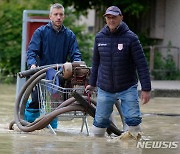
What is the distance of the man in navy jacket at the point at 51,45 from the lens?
33.6ft

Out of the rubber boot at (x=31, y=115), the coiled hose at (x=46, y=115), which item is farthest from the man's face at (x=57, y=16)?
the rubber boot at (x=31, y=115)

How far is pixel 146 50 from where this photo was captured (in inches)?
968

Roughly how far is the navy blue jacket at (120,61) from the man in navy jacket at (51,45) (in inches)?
49.6

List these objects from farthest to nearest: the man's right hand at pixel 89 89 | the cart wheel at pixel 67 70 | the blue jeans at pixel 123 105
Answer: the cart wheel at pixel 67 70 < the man's right hand at pixel 89 89 < the blue jeans at pixel 123 105

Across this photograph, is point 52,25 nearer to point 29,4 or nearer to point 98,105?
point 98,105

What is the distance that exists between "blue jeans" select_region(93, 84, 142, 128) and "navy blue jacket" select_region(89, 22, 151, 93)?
7cm

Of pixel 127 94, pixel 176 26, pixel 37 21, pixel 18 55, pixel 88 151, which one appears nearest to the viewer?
pixel 88 151

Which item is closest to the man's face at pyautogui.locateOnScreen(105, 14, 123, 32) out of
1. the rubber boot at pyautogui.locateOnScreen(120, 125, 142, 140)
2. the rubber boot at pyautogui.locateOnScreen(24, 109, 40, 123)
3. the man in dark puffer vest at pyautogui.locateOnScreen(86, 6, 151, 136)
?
the man in dark puffer vest at pyautogui.locateOnScreen(86, 6, 151, 136)

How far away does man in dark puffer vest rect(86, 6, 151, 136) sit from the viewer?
8977mm

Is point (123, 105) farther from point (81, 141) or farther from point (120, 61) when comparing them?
point (81, 141)

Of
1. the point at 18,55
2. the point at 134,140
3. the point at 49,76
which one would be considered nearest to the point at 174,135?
the point at 134,140

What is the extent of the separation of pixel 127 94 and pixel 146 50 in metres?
15.6

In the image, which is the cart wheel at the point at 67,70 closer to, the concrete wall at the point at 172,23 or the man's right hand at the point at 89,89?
the man's right hand at the point at 89,89

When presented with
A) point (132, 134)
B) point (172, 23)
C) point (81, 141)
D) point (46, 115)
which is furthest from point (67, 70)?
point (172, 23)
